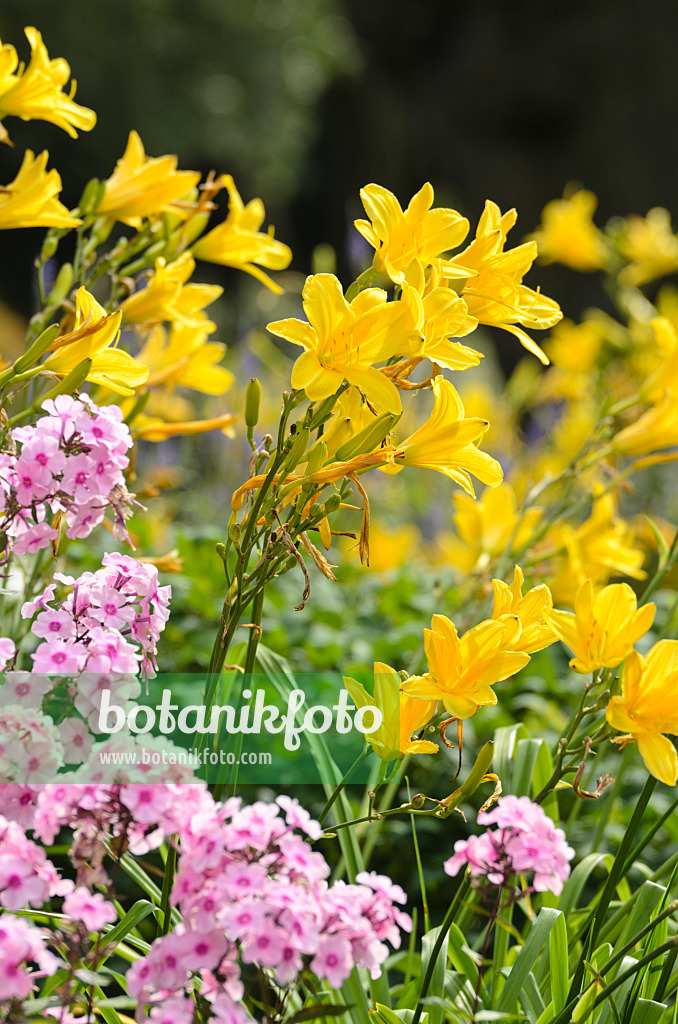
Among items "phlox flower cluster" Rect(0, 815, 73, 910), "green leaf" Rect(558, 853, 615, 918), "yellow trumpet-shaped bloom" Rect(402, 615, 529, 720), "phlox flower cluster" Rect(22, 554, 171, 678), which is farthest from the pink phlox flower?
"green leaf" Rect(558, 853, 615, 918)

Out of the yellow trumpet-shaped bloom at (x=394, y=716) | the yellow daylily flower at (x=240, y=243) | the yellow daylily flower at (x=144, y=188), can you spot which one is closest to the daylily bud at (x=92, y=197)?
the yellow daylily flower at (x=144, y=188)

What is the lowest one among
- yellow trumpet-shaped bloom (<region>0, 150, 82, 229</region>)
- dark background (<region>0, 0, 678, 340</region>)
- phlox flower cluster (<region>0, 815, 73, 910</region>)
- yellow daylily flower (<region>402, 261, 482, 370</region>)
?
phlox flower cluster (<region>0, 815, 73, 910</region>)

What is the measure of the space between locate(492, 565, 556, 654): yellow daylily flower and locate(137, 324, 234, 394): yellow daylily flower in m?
0.54

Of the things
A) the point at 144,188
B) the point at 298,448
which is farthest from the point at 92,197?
the point at 298,448

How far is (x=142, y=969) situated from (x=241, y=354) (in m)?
3.10

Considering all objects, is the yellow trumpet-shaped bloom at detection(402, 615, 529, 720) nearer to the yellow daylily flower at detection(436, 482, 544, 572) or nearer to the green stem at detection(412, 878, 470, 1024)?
the green stem at detection(412, 878, 470, 1024)

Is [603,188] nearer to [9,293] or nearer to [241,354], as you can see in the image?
[241,354]

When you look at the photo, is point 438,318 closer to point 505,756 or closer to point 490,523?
point 505,756

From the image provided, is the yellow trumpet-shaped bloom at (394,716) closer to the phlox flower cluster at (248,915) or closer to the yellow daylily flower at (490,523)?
the phlox flower cluster at (248,915)

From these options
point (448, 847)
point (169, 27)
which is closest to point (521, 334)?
point (448, 847)

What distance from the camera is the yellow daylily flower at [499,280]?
2.44ft

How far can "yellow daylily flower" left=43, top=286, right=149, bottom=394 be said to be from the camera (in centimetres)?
73

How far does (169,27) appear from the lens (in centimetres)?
1138

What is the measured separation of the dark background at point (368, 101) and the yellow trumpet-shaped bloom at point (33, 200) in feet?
11.9
